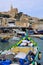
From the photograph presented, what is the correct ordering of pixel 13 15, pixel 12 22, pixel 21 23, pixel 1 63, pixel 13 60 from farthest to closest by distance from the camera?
pixel 13 15 < pixel 12 22 < pixel 21 23 < pixel 13 60 < pixel 1 63

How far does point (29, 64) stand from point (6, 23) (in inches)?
2712

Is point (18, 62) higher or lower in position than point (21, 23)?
higher

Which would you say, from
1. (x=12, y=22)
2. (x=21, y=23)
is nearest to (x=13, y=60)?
(x=21, y=23)

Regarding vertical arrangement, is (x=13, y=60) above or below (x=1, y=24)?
above

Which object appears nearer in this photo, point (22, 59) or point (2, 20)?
point (22, 59)

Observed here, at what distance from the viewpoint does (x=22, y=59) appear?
17.1m

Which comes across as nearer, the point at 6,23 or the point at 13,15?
the point at 6,23

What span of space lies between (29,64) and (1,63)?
1.90 metres

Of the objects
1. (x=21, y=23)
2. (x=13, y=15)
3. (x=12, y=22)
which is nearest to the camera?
(x=21, y=23)

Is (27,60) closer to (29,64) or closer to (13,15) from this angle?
(29,64)

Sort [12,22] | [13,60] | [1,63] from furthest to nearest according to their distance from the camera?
[12,22], [13,60], [1,63]

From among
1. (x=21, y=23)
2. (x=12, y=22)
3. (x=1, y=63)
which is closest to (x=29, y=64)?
(x=1, y=63)

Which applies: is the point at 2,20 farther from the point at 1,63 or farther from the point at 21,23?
the point at 1,63

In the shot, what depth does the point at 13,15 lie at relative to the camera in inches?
4087
